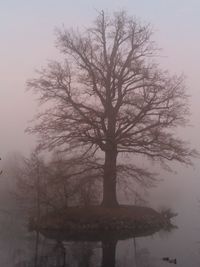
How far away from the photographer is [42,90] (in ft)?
91.6

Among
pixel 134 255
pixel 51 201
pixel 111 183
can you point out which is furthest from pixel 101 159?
pixel 134 255

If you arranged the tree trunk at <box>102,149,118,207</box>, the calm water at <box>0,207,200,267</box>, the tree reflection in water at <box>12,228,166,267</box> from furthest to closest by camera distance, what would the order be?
1. the tree trunk at <box>102,149,118,207</box>
2. the calm water at <box>0,207,200,267</box>
3. the tree reflection in water at <box>12,228,166,267</box>

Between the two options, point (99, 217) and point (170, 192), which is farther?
point (170, 192)

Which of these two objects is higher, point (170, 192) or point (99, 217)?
point (170, 192)

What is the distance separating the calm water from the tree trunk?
4.03m

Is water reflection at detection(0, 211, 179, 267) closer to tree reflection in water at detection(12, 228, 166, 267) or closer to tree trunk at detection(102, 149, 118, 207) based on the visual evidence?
tree reflection in water at detection(12, 228, 166, 267)

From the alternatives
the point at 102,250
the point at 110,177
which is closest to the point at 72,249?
the point at 102,250

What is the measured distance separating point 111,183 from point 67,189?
253 centimetres

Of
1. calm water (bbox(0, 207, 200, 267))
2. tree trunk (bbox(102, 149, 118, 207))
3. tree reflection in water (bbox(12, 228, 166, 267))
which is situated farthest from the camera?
tree trunk (bbox(102, 149, 118, 207))

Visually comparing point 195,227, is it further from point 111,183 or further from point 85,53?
point 85,53

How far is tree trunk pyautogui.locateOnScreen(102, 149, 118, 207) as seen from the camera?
27.9 m

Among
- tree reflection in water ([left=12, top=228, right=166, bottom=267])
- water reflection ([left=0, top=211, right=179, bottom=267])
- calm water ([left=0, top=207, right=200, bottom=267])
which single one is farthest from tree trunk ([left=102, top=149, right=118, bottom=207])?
tree reflection in water ([left=12, top=228, right=166, bottom=267])

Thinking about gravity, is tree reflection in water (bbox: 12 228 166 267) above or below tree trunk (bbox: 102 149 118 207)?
below

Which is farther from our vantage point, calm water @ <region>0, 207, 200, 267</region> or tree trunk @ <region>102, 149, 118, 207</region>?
tree trunk @ <region>102, 149, 118, 207</region>
